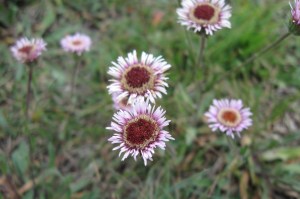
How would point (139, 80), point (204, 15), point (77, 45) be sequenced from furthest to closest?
1. point (77, 45)
2. point (204, 15)
3. point (139, 80)

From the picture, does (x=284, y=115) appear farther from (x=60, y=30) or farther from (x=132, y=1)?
(x=60, y=30)

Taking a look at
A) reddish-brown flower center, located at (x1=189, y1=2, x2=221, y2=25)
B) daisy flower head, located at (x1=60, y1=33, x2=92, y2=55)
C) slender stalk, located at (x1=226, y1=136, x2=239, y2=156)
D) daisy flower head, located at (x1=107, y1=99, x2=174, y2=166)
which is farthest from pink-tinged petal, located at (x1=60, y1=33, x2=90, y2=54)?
slender stalk, located at (x1=226, y1=136, x2=239, y2=156)

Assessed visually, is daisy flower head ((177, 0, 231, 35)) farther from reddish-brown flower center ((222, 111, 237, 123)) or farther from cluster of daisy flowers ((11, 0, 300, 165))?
reddish-brown flower center ((222, 111, 237, 123))

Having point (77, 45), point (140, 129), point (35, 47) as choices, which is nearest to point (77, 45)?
point (77, 45)

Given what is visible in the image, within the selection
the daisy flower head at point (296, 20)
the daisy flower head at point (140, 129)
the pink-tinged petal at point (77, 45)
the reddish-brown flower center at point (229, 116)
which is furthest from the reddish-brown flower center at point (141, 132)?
the pink-tinged petal at point (77, 45)

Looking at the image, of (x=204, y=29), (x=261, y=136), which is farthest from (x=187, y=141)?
(x=204, y=29)

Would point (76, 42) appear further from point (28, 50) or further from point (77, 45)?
point (28, 50)
